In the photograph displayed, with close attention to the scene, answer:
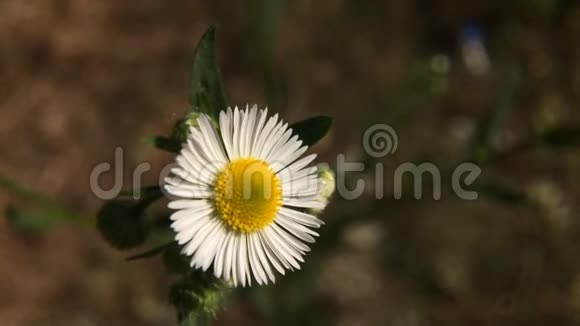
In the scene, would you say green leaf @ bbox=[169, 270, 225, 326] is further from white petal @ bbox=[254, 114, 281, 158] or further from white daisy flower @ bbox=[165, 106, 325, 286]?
white petal @ bbox=[254, 114, 281, 158]

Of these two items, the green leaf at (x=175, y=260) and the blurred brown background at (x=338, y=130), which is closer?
the green leaf at (x=175, y=260)

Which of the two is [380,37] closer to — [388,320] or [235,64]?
[235,64]

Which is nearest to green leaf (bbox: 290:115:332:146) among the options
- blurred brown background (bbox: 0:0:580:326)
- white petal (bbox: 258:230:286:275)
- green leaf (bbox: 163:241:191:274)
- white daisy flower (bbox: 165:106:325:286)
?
white daisy flower (bbox: 165:106:325:286)

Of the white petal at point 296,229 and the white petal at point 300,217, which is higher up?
the white petal at point 300,217

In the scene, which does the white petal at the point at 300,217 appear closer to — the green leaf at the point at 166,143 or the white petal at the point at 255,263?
the white petal at the point at 255,263

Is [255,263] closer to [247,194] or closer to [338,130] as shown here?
[247,194]

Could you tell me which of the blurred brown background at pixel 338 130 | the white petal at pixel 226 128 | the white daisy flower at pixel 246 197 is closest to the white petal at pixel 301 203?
the white daisy flower at pixel 246 197
